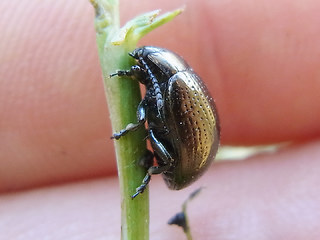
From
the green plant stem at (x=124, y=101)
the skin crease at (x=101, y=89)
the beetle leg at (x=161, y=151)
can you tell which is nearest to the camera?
the green plant stem at (x=124, y=101)

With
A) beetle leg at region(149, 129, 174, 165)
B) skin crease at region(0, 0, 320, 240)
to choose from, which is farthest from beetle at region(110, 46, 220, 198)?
skin crease at region(0, 0, 320, 240)

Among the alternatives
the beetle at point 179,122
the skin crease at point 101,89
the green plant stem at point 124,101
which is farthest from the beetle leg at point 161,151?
the skin crease at point 101,89

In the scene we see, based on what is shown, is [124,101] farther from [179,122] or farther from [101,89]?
[101,89]

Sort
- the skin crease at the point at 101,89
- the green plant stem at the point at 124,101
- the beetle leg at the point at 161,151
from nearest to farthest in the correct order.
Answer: the green plant stem at the point at 124,101 < the beetle leg at the point at 161,151 < the skin crease at the point at 101,89

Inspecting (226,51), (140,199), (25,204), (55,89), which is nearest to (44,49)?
(55,89)

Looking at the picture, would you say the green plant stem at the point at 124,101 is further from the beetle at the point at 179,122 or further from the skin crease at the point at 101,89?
the skin crease at the point at 101,89

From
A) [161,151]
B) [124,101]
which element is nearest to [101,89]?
[161,151]
